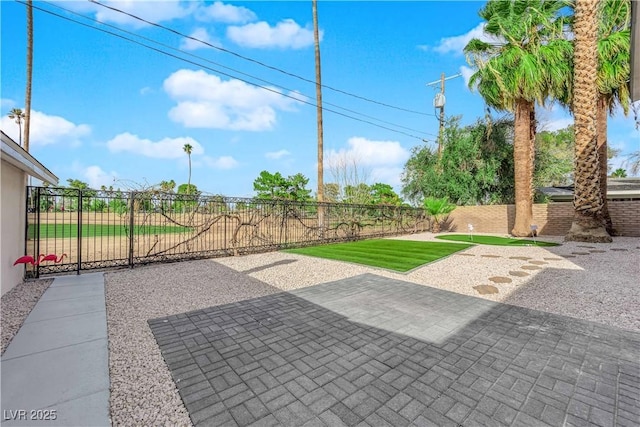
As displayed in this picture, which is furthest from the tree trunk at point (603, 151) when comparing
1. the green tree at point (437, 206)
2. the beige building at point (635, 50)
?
the beige building at point (635, 50)

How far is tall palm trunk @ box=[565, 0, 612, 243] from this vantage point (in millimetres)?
9656

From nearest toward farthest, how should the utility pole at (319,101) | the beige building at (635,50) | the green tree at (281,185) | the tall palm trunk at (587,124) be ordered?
the beige building at (635,50) < the tall palm trunk at (587,124) < the utility pole at (319,101) < the green tree at (281,185)

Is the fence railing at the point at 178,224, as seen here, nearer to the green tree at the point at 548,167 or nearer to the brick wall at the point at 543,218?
the brick wall at the point at 543,218

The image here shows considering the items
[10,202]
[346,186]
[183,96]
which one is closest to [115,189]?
[10,202]

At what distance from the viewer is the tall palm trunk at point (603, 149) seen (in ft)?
37.1

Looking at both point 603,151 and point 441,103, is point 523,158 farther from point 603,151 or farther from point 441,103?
point 441,103

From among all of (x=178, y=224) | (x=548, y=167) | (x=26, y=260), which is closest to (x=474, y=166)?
→ (x=548, y=167)

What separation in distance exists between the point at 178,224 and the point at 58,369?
5911 mm

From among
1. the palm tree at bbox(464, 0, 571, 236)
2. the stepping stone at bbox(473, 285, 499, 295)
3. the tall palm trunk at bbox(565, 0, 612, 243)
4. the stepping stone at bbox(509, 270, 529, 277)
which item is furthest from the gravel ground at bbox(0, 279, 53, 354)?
the palm tree at bbox(464, 0, 571, 236)

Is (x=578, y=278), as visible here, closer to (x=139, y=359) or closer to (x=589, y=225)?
(x=589, y=225)

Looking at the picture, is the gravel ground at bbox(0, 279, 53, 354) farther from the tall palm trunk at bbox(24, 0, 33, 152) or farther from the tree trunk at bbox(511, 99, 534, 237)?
the tree trunk at bbox(511, 99, 534, 237)

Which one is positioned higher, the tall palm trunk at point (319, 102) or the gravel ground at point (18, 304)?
the tall palm trunk at point (319, 102)

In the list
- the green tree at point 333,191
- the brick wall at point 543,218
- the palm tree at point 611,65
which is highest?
the palm tree at point 611,65

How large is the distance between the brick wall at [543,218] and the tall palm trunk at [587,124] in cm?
331
